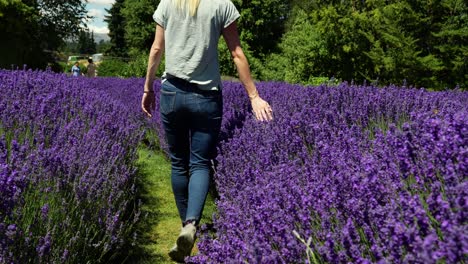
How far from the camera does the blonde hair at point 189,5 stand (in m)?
3.02

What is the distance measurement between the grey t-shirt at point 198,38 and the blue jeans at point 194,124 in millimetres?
77

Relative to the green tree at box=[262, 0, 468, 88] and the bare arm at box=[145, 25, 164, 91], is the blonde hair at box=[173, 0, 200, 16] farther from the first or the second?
the green tree at box=[262, 0, 468, 88]

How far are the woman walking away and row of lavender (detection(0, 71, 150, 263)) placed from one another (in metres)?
0.45

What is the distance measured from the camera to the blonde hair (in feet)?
9.92

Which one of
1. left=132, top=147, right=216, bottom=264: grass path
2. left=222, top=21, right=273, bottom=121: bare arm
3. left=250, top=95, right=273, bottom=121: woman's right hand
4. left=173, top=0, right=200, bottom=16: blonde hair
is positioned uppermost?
left=173, top=0, right=200, bottom=16: blonde hair

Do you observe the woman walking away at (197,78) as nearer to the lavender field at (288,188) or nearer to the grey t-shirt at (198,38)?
the grey t-shirt at (198,38)

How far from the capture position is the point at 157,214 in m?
4.48

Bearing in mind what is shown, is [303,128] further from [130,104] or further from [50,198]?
[130,104]

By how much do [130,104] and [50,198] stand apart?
212 inches

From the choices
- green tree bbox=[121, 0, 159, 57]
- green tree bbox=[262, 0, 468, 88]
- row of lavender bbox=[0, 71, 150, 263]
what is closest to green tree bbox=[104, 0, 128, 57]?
green tree bbox=[121, 0, 159, 57]

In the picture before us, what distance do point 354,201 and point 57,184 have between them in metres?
1.49

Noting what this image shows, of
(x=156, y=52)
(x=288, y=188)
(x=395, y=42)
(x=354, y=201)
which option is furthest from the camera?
(x=395, y=42)

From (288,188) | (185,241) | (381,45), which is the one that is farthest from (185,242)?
(381,45)

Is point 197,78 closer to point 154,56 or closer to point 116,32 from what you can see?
point 154,56
